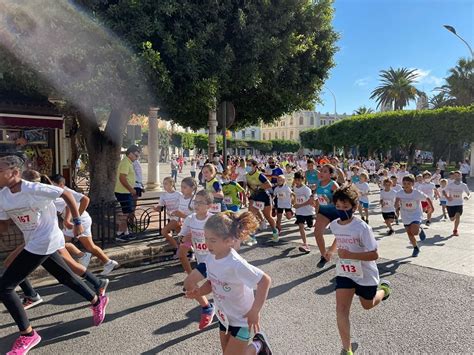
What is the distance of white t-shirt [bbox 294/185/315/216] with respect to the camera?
773cm

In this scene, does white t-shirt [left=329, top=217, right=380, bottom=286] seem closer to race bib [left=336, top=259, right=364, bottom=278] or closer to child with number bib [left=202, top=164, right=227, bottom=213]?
race bib [left=336, top=259, right=364, bottom=278]

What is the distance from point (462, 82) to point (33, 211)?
1830 inches

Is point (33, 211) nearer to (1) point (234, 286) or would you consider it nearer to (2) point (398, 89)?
(1) point (234, 286)

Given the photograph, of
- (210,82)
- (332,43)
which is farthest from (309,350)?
(332,43)

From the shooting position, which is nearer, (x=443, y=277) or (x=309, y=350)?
(x=309, y=350)

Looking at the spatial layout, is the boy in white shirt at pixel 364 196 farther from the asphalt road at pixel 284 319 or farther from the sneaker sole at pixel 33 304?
the sneaker sole at pixel 33 304

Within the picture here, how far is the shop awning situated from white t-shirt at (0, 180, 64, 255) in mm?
7225

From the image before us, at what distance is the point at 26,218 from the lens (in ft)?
12.2

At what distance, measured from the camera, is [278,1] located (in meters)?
8.47

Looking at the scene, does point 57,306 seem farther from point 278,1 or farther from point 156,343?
point 278,1

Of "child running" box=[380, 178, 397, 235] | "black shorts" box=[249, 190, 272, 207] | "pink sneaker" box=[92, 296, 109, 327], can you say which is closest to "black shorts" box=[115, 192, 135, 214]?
"black shorts" box=[249, 190, 272, 207]

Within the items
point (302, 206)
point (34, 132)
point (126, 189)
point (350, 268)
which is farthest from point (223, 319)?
point (34, 132)

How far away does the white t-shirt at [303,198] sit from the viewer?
7727 mm

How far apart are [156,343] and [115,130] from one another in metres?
6.06
